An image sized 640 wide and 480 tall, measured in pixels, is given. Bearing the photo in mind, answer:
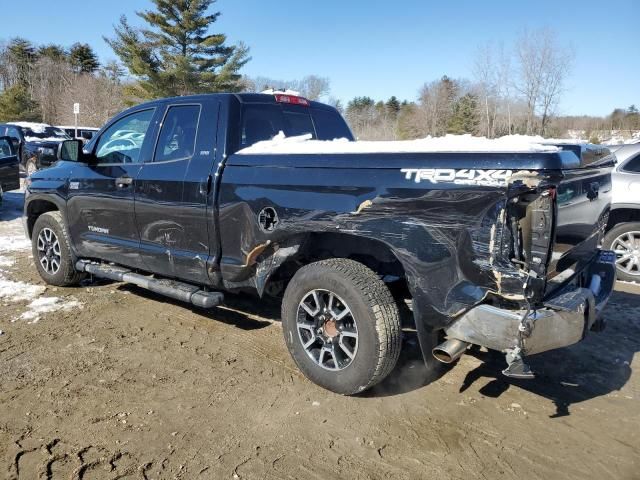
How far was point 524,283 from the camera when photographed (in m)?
2.66

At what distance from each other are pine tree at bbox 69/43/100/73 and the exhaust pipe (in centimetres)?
6291

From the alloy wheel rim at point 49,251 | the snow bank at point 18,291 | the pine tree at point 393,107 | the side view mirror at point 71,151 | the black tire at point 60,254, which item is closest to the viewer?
the side view mirror at point 71,151

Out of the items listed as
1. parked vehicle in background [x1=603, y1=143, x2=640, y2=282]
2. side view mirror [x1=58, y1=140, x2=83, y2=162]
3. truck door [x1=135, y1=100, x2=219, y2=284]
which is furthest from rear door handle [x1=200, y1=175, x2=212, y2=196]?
parked vehicle in background [x1=603, y1=143, x2=640, y2=282]

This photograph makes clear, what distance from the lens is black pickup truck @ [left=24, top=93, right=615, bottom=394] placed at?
271 centimetres

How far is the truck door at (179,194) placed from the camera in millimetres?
4078

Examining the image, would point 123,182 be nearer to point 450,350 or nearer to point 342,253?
point 342,253

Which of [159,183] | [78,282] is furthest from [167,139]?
[78,282]

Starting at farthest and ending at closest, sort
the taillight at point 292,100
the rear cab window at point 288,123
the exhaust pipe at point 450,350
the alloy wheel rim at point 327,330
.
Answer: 1. the taillight at point 292,100
2. the rear cab window at point 288,123
3. the alloy wheel rim at point 327,330
4. the exhaust pipe at point 450,350

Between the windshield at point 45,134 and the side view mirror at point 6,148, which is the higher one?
the windshield at point 45,134

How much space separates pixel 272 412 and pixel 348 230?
1.26 meters

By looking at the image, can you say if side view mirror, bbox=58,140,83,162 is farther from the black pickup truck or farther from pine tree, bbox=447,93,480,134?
pine tree, bbox=447,93,480,134

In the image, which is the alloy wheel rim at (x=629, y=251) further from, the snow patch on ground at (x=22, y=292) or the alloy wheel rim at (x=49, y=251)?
the alloy wheel rim at (x=49, y=251)

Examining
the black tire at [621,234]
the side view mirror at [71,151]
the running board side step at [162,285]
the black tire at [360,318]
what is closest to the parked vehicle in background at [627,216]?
the black tire at [621,234]

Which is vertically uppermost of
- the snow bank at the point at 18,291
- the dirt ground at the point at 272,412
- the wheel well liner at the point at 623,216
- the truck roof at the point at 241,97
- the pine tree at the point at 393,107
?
the pine tree at the point at 393,107
